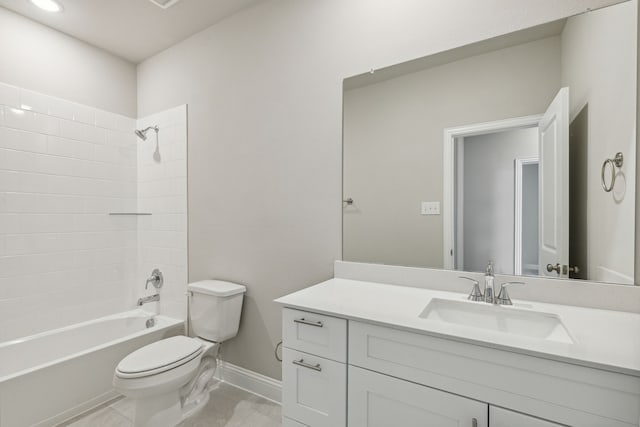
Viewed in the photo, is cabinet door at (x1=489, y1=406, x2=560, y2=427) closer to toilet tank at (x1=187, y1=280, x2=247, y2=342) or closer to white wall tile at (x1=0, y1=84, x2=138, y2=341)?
toilet tank at (x1=187, y1=280, x2=247, y2=342)

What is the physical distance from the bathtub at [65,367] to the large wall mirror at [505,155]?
66.8 inches

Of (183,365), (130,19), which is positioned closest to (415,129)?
(183,365)

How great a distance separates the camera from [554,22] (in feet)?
4.04

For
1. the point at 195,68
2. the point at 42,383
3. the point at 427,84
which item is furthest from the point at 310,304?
the point at 195,68

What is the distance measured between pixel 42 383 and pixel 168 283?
981 mm

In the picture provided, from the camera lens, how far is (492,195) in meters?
1.37

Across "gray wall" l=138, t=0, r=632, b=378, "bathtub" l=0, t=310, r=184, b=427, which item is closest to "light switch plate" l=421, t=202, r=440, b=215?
"gray wall" l=138, t=0, r=632, b=378

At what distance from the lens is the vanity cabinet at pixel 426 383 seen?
2.54 feet

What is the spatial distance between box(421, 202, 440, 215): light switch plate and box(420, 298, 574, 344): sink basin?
428 mm

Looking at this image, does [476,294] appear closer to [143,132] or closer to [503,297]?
[503,297]

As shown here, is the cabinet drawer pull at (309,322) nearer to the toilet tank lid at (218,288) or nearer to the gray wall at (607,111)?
the toilet tank lid at (218,288)

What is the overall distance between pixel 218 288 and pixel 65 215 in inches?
54.9

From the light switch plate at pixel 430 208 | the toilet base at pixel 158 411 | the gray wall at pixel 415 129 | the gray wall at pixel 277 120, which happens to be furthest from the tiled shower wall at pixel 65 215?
the light switch plate at pixel 430 208

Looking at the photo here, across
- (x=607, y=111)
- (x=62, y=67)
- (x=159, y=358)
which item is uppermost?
(x=62, y=67)
